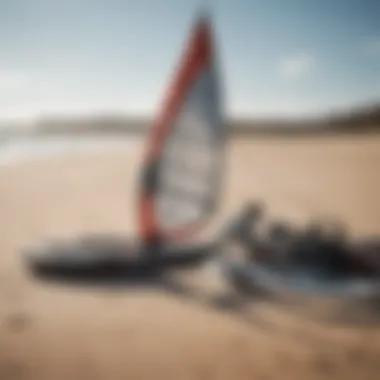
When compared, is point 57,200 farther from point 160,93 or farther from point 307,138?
point 307,138

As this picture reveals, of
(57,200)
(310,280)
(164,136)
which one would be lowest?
(310,280)

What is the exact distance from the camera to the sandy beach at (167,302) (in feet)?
5.02

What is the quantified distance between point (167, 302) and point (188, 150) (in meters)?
0.34

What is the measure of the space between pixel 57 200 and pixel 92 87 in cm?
27

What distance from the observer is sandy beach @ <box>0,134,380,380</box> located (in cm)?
153

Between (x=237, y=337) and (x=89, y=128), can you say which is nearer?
(x=237, y=337)

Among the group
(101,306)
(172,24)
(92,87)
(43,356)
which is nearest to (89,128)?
(92,87)

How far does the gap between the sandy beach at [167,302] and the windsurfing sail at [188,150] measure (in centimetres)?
3

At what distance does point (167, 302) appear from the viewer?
159cm

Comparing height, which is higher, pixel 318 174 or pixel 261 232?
pixel 318 174

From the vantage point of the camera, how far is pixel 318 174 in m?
1.58

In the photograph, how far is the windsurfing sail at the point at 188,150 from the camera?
62.8 inches

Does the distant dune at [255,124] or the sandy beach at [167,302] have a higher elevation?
the distant dune at [255,124]

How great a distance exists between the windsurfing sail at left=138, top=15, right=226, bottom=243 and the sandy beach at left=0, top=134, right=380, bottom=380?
0.03 m
